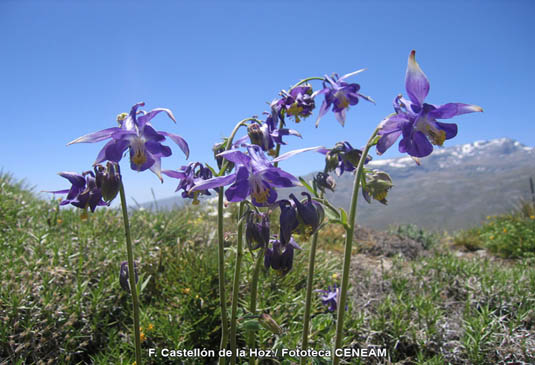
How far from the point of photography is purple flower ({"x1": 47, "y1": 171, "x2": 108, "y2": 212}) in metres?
1.81

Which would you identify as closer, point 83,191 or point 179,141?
point 179,141

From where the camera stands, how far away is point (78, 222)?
477 cm

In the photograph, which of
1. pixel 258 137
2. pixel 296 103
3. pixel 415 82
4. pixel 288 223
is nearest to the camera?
pixel 415 82

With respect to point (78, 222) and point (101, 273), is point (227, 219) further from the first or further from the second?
point (101, 273)

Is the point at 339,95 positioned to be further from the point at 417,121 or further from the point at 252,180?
the point at 252,180

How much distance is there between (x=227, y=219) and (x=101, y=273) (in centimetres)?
404

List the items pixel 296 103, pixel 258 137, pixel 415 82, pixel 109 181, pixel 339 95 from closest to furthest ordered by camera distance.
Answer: pixel 415 82 → pixel 109 181 → pixel 258 137 → pixel 296 103 → pixel 339 95

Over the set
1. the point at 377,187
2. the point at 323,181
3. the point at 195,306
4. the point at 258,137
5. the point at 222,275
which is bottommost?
the point at 195,306

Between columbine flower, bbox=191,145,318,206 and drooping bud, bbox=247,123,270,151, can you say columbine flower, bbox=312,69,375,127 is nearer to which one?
drooping bud, bbox=247,123,270,151

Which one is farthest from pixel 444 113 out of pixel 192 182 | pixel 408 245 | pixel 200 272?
pixel 408 245

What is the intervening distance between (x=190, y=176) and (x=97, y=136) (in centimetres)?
63

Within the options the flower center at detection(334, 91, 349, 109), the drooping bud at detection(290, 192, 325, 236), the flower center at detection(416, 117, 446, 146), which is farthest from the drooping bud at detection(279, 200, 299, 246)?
the flower center at detection(334, 91, 349, 109)

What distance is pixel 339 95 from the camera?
9.05 ft

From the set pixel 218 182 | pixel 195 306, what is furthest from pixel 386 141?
pixel 195 306
